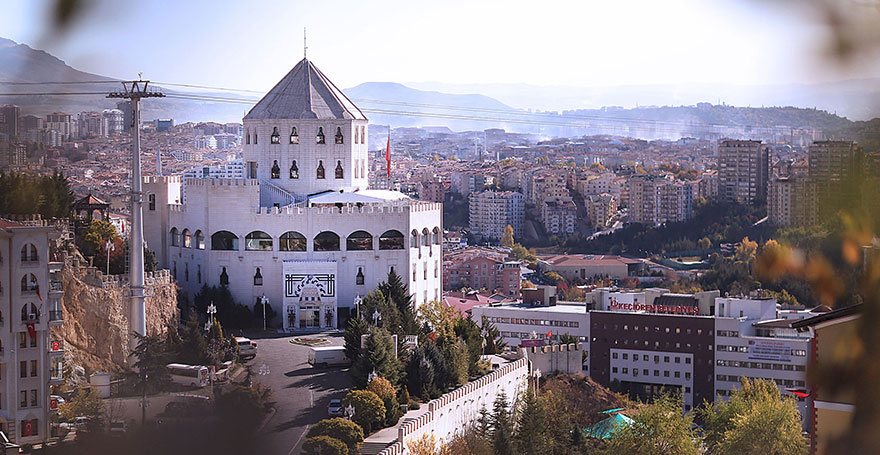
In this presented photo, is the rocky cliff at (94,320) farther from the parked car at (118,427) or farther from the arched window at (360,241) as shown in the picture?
the arched window at (360,241)

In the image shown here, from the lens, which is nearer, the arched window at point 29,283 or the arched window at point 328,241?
the arched window at point 29,283

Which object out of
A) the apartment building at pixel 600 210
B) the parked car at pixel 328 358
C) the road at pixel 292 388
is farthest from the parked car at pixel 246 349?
the apartment building at pixel 600 210

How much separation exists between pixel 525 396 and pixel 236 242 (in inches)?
202

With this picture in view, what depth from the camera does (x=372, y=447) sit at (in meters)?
7.42

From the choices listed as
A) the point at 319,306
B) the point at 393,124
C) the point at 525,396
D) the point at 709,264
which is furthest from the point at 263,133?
the point at 393,124

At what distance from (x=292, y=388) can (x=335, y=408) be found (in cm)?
80

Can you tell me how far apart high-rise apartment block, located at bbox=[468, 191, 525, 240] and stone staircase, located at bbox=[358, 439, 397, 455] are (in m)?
34.9

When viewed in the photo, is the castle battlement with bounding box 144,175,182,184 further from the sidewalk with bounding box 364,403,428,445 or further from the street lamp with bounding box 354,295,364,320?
the sidewalk with bounding box 364,403,428,445

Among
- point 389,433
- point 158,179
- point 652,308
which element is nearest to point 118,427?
point 389,433

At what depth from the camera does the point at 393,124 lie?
7156 cm

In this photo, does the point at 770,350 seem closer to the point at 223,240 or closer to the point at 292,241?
the point at 292,241

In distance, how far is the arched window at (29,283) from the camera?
6.04m

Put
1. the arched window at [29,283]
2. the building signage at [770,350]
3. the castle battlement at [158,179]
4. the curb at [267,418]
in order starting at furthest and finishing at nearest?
the building signage at [770,350]
the castle battlement at [158,179]
the arched window at [29,283]
the curb at [267,418]

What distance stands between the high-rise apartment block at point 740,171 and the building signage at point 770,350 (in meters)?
5.13
